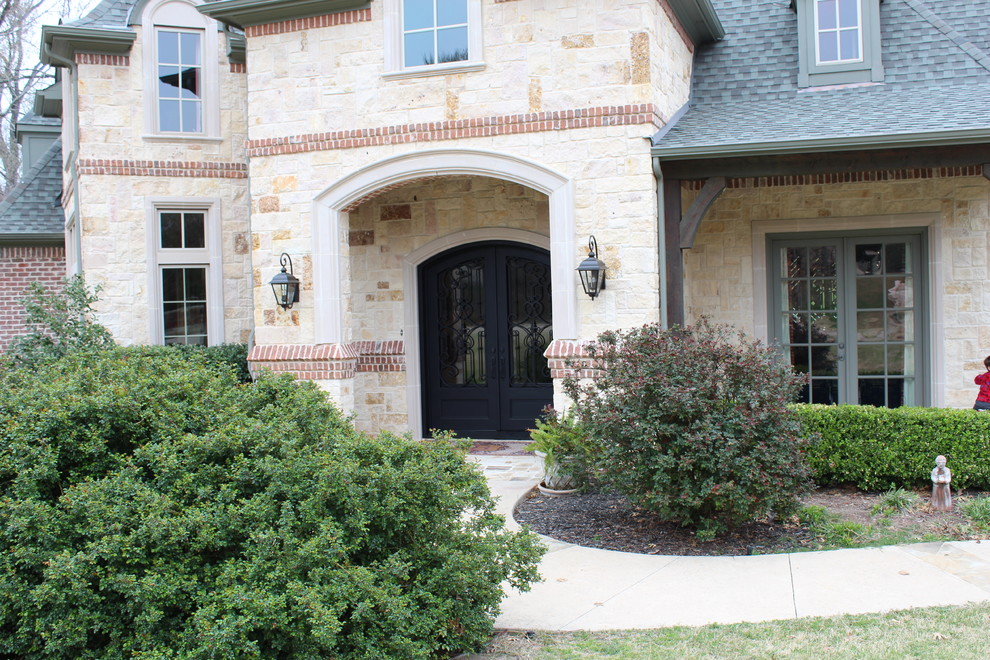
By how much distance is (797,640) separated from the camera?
4.15 m

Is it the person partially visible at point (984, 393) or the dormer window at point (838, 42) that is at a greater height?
Result: the dormer window at point (838, 42)

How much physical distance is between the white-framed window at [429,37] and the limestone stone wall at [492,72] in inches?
3.6

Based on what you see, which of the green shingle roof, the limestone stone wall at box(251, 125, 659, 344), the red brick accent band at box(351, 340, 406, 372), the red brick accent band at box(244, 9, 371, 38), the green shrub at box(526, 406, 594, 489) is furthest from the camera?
the green shingle roof

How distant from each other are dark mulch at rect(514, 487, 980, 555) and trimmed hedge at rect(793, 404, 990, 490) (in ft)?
0.72

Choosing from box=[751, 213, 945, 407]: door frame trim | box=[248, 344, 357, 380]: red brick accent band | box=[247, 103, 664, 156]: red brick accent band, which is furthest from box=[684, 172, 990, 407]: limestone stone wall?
box=[248, 344, 357, 380]: red brick accent band

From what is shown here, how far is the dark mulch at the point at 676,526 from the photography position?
5.93 meters

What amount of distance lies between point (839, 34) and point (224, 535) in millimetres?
8897

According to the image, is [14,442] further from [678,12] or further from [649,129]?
[678,12]

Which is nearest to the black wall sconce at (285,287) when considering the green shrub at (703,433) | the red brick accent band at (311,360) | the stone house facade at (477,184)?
the stone house facade at (477,184)

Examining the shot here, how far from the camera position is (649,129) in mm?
8438

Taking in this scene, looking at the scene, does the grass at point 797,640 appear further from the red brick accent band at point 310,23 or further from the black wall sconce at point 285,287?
the red brick accent band at point 310,23

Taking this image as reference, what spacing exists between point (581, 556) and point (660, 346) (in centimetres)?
150

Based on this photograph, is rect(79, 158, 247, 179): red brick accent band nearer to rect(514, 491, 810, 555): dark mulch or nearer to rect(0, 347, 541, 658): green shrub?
rect(514, 491, 810, 555): dark mulch

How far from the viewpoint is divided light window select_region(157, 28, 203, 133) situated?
11234 mm
